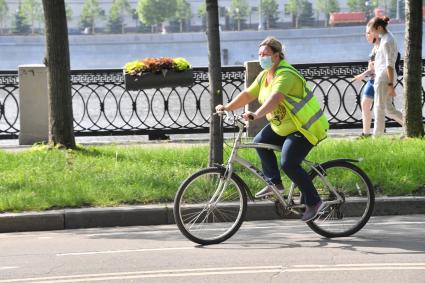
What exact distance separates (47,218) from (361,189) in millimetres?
2907

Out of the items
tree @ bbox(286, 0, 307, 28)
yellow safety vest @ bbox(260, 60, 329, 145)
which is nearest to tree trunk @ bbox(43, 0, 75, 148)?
yellow safety vest @ bbox(260, 60, 329, 145)

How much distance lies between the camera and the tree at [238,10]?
11706 cm

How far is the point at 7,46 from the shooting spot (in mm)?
108375

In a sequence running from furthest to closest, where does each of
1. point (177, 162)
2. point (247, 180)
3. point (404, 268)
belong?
1. point (177, 162)
2. point (247, 180)
3. point (404, 268)

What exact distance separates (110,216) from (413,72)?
197 inches

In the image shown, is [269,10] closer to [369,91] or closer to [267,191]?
[369,91]

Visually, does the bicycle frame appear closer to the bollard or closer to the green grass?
the green grass

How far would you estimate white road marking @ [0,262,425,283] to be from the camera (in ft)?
20.6

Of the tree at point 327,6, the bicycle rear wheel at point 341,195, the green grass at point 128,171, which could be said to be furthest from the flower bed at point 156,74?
the tree at point 327,6

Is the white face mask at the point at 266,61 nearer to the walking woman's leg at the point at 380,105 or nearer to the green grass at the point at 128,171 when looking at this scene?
the green grass at the point at 128,171

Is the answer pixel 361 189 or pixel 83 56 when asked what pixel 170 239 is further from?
pixel 83 56

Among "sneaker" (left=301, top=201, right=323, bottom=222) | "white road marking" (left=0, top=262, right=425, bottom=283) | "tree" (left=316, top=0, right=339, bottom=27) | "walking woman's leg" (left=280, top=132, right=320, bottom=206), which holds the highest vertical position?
"tree" (left=316, top=0, right=339, bottom=27)

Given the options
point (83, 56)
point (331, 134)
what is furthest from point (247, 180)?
point (83, 56)

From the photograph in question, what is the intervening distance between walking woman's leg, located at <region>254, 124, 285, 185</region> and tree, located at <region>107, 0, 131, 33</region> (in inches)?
4418
